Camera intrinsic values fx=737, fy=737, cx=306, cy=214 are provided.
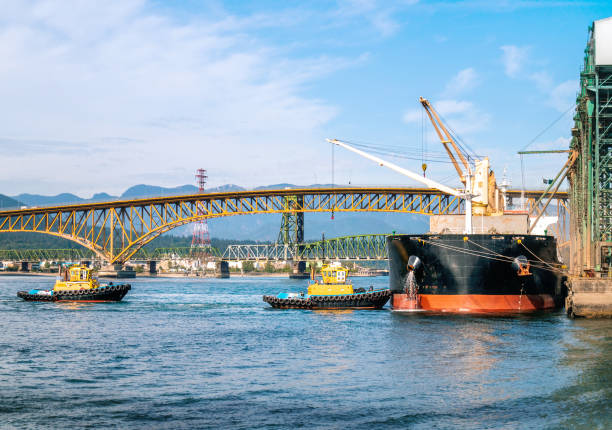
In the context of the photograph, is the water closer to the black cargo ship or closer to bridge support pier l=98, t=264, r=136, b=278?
the black cargo ship

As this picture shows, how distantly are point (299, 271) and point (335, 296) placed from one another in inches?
4716

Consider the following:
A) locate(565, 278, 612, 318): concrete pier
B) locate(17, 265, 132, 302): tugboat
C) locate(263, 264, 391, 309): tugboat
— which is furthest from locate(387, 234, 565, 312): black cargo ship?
locate(17, 265, 132, 302): tugboat

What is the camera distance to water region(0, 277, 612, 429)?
21875 millimetres

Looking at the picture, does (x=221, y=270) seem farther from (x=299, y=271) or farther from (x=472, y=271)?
(x=472, y=271)

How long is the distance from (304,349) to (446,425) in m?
15.1

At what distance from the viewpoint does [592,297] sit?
1663 inches

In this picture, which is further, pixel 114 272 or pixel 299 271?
pixel 299 271

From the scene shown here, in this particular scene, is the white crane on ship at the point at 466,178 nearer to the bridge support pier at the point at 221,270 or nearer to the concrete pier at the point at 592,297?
the concrete pier at the point at 592,297

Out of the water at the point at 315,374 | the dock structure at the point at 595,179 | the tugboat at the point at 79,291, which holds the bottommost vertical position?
the water at the point at 315,374

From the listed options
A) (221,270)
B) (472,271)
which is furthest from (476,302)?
(221,270)

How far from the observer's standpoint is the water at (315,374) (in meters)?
21.9

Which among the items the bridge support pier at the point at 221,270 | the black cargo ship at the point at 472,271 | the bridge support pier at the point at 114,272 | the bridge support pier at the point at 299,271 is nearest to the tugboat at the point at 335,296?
the black cargo ship at the point at 472,271

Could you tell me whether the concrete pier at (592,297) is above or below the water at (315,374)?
above

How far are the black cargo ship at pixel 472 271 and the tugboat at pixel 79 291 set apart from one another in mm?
34237
